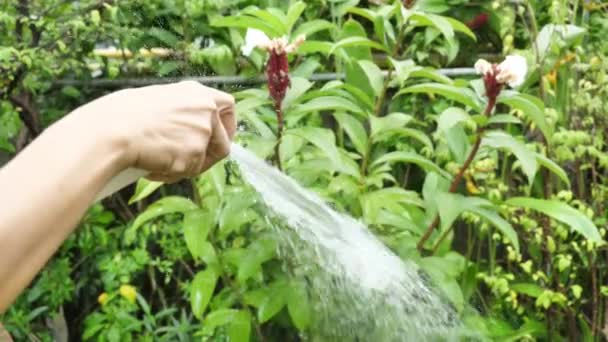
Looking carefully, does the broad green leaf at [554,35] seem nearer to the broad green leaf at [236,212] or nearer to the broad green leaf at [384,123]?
the broad green leaf at [384,123]

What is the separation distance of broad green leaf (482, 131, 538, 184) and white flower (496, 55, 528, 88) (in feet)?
0.62

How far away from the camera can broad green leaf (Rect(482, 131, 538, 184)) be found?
2.68 m

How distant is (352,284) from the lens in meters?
1.61

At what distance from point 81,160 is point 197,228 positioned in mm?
1757

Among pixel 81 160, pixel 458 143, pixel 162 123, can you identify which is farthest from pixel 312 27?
pixel 81 160

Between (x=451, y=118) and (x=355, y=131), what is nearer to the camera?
(x=451, y=118)

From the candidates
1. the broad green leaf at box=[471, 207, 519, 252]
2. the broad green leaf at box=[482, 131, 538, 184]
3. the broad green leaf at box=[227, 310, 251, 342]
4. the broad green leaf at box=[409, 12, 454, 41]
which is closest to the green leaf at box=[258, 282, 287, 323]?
the broad green leaf at box=[227, 310, 251, 342]

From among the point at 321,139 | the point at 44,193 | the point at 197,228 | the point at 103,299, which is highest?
the point at 44,193

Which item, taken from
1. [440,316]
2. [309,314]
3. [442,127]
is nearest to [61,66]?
[442,127]

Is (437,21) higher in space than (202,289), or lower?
higher

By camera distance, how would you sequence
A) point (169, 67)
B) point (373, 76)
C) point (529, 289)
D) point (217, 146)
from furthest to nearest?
point (529, 289)
point (373, 76)
point (169, 67)
point (217, 146)

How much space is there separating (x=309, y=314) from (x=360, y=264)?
1.43ft

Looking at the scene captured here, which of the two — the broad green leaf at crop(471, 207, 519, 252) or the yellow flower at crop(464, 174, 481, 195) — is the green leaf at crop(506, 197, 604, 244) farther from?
the yellow flower at crop(464, 174, 481, 195)

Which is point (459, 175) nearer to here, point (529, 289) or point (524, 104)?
point (524, 104)
